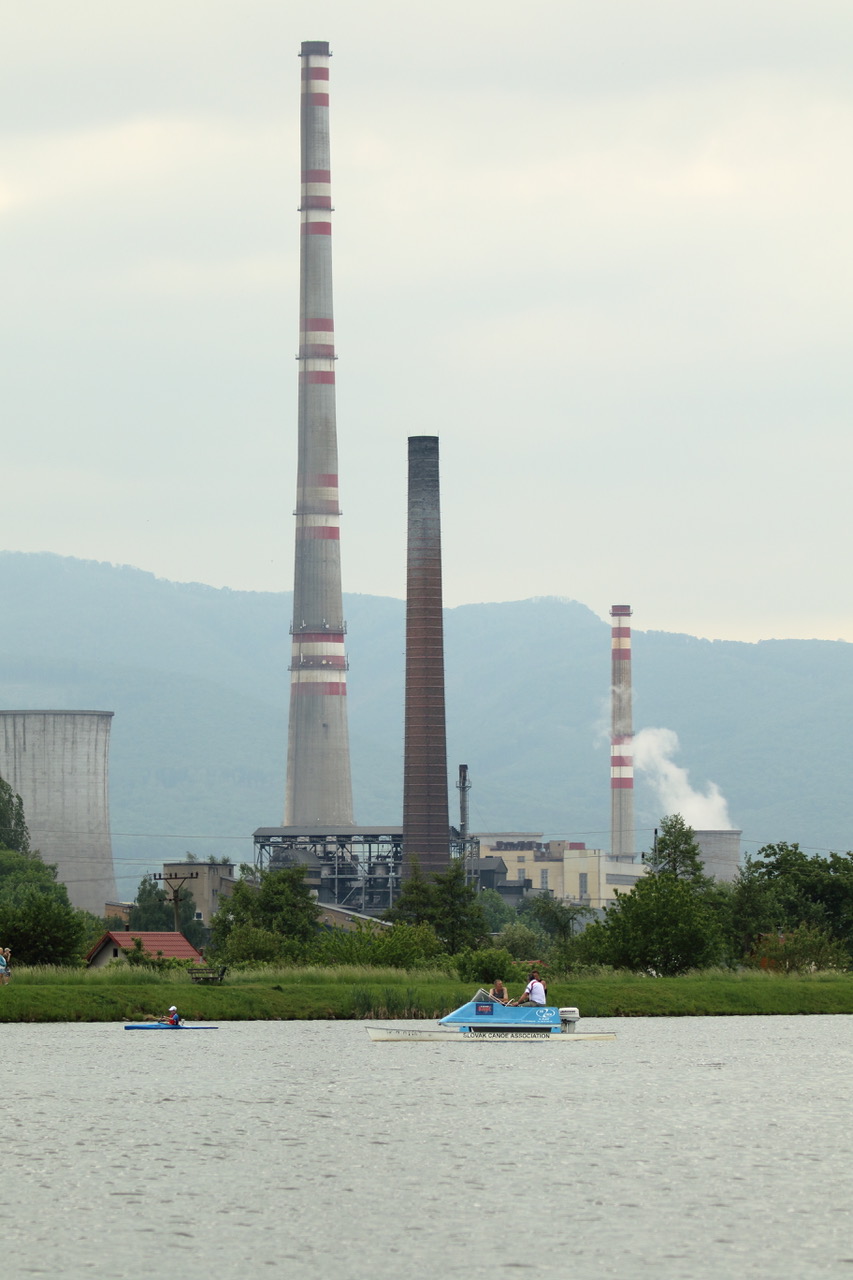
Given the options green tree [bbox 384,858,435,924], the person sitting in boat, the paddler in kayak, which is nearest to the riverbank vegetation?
the paddler in kayak

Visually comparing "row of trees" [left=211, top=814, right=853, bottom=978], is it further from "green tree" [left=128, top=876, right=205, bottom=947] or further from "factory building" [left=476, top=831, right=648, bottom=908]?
"factory building" [left=476, top=831, right=648, bottom=908]

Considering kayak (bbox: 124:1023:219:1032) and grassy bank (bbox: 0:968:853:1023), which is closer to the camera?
kayak (bbox: 124:1023:219:1032)

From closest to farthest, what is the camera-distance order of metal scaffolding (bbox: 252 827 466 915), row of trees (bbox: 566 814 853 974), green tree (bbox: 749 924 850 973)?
row of trees (bbox: 566 814 853 974)
green tree (bbox: 749 924 850 973)
metal scaffolding (bbox: 252 827 466 915)

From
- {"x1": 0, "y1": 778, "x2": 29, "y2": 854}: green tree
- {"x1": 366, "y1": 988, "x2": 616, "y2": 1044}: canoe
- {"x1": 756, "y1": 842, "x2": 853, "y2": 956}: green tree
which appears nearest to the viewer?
{"x1": 366, "y1": 988, "x2": 616, "y2": 1044}: canoe

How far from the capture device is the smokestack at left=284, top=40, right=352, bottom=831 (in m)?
→ 128

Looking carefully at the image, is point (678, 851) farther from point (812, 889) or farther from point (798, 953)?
point (798, 953)

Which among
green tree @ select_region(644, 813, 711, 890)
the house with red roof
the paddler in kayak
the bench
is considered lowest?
the paddler in kayak

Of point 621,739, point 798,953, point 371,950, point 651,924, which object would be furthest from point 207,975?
point 621,739

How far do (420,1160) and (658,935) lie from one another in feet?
114

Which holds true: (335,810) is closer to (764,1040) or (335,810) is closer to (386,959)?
(386,959)

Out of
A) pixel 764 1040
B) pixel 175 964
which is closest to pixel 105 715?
pixel 175 964

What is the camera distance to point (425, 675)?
316ft

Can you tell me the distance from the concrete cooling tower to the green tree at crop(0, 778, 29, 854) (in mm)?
860

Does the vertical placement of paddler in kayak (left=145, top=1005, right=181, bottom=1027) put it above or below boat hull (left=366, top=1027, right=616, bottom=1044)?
above
